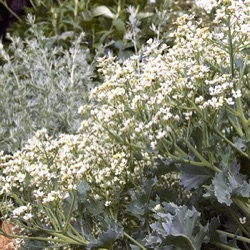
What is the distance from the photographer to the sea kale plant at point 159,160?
1.80m

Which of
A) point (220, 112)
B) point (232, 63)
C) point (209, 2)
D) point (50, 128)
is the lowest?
point (50, 128)

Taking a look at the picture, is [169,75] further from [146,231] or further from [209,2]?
[146,231]

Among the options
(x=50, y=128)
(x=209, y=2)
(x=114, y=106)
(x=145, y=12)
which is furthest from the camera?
(x=145, y=12)

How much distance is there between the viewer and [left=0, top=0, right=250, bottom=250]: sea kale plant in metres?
1.80

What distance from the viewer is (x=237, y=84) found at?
6.17ft

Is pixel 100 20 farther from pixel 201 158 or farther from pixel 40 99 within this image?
pixel 201 158

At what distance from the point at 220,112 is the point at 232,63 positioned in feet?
0.48

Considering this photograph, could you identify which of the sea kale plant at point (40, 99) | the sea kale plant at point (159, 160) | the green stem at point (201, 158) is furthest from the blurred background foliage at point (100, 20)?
the green stem at point (201, 158)

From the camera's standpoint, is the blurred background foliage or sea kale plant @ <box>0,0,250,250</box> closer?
sea kale plant @ <box>0,0,250,250</box>

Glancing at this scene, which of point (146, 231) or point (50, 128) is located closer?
point (146, 231)

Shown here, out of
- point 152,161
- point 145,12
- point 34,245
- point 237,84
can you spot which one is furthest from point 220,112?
point 145,12

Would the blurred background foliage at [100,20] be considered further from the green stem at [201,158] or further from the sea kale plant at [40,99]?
the green stem at [201,158]

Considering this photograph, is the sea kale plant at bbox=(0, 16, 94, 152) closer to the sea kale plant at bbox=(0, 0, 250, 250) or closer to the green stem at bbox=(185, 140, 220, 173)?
the sea kale plant at bbox=(0, 0, 250, 250)

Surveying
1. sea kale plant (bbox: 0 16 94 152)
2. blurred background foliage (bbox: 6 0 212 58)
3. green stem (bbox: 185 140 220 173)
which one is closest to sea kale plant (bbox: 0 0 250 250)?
green stem (bbox: 185 140 220 173)
